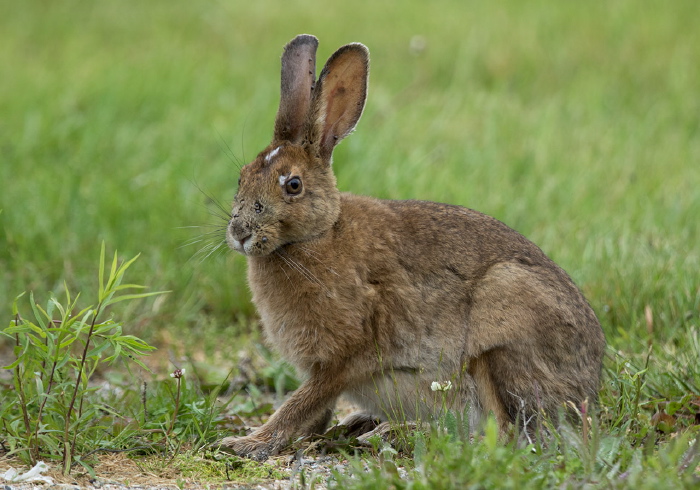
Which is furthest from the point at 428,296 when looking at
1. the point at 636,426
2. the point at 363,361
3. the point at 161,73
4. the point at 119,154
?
the point at 161,73

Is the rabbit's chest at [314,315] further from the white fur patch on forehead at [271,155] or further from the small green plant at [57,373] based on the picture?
the small green plant at [57,373]

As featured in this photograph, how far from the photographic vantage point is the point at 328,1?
11938 mm

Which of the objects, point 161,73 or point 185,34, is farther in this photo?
point 185,34

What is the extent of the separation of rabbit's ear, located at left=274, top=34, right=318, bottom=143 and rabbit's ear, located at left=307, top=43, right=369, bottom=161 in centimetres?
7

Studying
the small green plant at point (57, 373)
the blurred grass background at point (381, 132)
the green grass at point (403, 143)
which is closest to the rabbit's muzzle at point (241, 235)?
the small green plant at point (57, 373)

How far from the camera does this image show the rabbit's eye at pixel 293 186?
4078mm

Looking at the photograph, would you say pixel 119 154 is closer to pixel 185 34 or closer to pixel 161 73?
pixel 161 73

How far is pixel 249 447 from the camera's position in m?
3.96

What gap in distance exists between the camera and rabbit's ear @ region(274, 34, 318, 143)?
433 centimetres

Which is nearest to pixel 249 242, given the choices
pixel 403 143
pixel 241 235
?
pixel 241 235

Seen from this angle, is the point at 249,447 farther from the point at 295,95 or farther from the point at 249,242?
the point at 295,95

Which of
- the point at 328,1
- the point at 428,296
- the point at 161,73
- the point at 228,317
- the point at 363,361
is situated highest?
the point at 328,1

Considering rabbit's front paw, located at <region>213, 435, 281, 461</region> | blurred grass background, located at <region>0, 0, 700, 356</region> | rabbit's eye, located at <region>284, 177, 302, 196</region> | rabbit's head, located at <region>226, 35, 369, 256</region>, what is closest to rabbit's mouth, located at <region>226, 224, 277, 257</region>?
rabbit's head, located at <region>226, 35, 369, 256</region>

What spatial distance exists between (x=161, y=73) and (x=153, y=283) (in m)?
3.81
